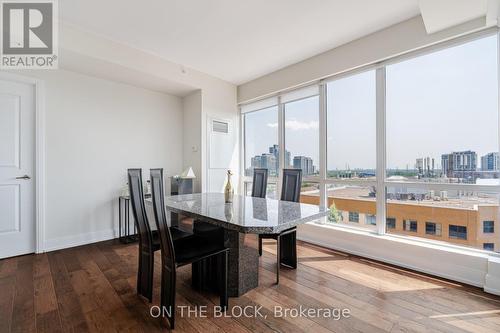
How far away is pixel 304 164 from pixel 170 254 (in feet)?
9.15

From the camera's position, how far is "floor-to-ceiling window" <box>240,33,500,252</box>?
2.41 metres

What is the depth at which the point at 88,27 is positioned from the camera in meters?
2.90

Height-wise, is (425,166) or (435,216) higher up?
(425,166)

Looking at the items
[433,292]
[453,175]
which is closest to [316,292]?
[433,292]

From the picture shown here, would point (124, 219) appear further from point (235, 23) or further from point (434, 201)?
point (434, 201)

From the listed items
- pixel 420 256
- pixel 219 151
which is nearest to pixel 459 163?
pixel 420 256

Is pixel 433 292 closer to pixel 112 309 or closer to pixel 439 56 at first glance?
pixel 439 56

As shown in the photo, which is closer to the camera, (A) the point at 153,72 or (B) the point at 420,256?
(B) the point at 420,256

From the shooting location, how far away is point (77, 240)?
3.52 m

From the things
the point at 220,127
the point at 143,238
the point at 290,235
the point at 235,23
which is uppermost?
the point at 235,23

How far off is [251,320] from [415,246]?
207cm

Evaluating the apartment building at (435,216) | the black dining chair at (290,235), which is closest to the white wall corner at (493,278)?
the apartment building at (435,216)

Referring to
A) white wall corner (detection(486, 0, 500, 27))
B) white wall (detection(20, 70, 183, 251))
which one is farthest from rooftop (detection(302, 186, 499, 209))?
white wall (detection(20, 70, 183, 251))

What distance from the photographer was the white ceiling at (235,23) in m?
2.51
